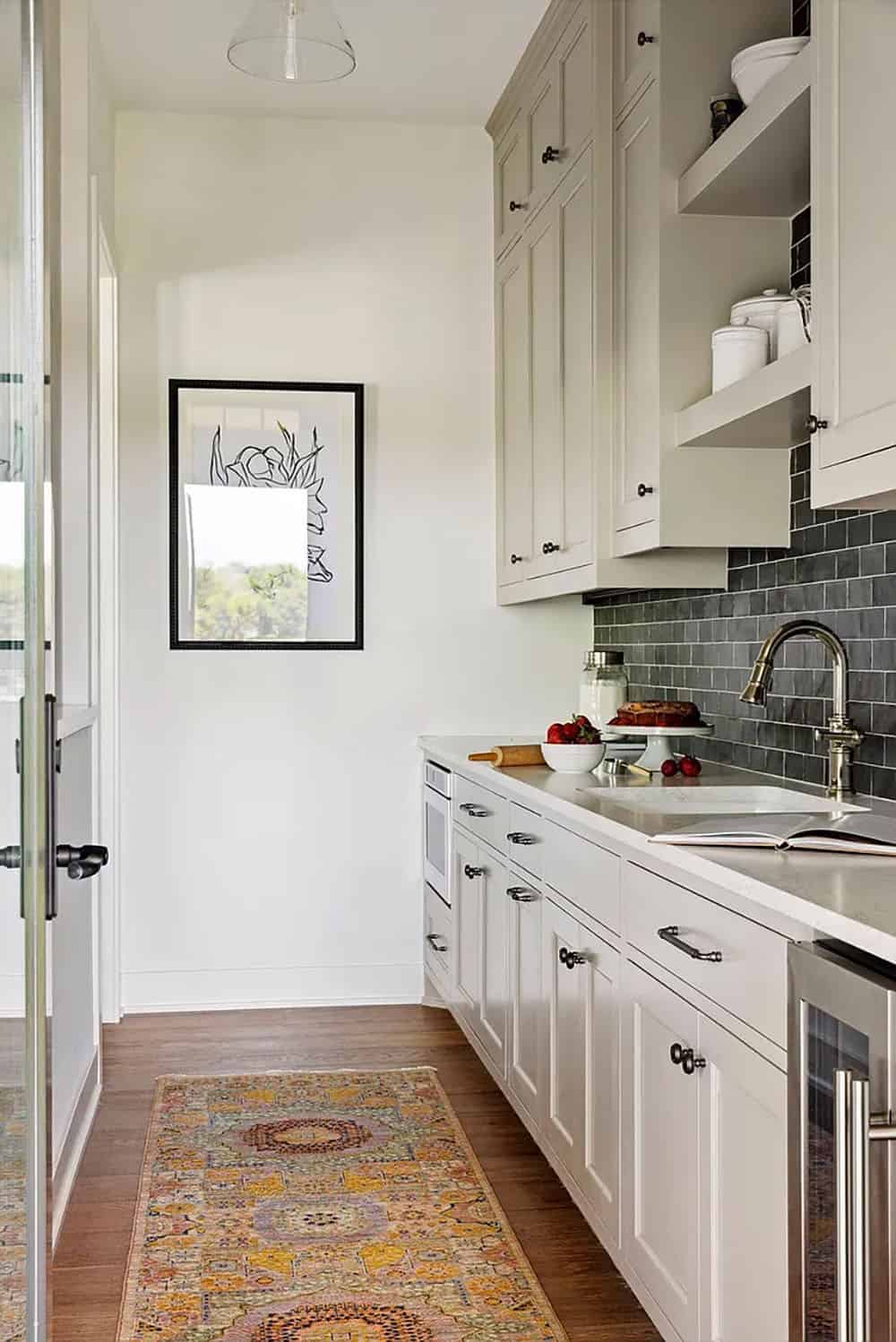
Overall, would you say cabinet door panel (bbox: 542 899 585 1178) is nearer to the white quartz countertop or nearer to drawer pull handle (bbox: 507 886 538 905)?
drawer pull handle (bbox: 507 886 538 905)

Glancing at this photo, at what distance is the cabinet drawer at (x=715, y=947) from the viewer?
1.71 metres

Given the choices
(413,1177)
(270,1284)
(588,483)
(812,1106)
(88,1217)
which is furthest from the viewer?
(588,483)

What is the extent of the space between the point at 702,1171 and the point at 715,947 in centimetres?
32

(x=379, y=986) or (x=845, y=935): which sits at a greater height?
(x=845, y=935)

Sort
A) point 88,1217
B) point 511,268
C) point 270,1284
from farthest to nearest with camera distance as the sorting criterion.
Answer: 1. point 511,268
2. point 88,1217
3. point 270,1284

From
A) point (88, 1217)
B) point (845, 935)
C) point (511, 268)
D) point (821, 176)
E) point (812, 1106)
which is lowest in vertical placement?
point (88, 1217)

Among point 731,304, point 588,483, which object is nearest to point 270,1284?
point 588,483

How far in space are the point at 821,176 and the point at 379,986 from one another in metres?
3.23

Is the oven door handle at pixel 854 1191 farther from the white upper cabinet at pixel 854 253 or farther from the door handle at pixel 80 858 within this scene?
the white upper cabinet at pixel 854 253

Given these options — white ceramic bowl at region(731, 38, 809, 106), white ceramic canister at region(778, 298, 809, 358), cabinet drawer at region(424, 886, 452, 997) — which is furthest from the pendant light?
cabinet drawer at region(424, 886, 452, 997)

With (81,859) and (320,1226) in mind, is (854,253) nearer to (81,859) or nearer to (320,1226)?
(81,859)

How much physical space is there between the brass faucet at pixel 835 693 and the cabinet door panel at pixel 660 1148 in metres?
0.60

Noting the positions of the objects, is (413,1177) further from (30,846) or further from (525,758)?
(30,846)

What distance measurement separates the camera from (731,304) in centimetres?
307
